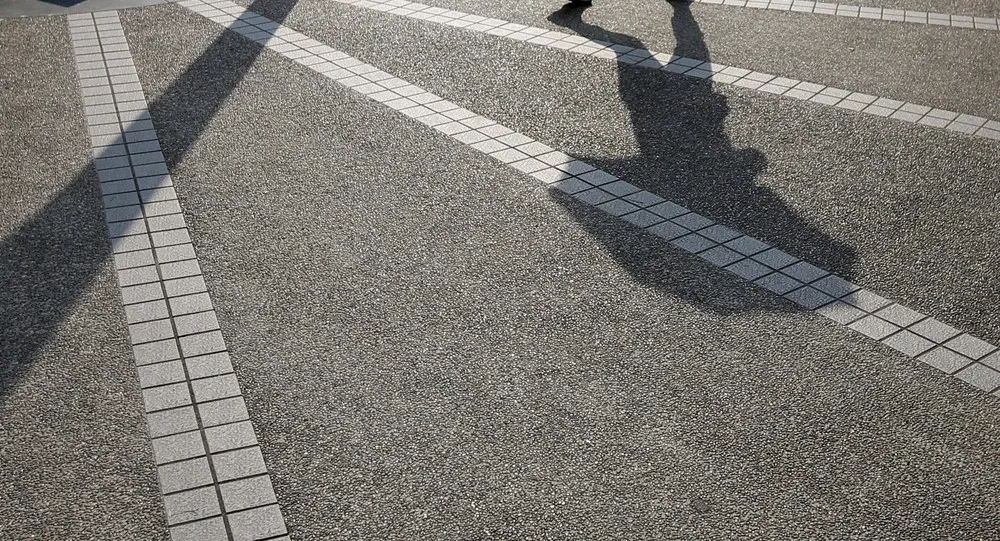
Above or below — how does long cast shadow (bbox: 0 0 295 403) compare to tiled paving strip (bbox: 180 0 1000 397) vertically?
below

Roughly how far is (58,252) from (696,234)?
12.3ft

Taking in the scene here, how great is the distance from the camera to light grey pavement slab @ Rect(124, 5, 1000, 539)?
3514mm

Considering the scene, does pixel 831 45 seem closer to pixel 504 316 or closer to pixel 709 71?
pixel 709 71

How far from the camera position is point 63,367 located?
4.36 metres

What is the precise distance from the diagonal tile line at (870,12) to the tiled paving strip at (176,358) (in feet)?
21.2

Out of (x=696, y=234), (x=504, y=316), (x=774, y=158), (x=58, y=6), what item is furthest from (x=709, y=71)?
(x=58, y=6)

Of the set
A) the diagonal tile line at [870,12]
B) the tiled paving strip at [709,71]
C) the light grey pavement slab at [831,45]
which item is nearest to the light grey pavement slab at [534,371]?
the tiled paving strip at [709,71]

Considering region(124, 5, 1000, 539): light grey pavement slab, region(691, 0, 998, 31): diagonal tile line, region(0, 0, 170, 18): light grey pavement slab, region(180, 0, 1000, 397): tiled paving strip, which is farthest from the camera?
region(0, 0, 170, 18): light grey pavement slab

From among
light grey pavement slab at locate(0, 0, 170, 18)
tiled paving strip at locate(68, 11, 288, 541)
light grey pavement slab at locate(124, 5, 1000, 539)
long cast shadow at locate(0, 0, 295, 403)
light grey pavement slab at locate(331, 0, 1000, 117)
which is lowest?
light grey pavement slab at locate(0, 0, 170, 18)

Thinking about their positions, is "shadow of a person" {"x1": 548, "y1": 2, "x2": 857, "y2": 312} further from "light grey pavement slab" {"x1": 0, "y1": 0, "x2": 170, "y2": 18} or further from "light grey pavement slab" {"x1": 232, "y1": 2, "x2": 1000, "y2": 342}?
"light grey pavement slab" {"x1": 0, "y1": 0, "x2": 170, "y2": 18}

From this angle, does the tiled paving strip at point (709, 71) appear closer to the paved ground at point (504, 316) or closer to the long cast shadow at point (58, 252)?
the paved ground at point (504, 316)

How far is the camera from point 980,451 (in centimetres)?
375

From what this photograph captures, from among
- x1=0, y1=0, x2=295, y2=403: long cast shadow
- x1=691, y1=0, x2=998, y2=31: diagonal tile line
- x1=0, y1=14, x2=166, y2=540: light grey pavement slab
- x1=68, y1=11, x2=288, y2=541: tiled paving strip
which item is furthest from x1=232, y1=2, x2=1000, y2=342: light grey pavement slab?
x1=0, y1=14, x2=166, y2=540: light grey pavement slab

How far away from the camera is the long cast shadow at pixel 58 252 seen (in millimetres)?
4594
